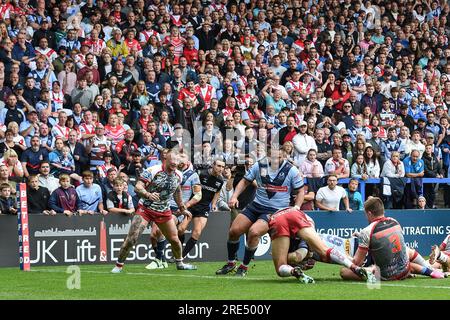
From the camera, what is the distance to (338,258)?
14195mm

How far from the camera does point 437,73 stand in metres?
30.9

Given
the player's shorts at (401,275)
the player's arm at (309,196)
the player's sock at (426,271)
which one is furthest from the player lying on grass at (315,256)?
the player's arm at (309,196)

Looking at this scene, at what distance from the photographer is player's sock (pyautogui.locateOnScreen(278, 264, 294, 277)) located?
47.4ft

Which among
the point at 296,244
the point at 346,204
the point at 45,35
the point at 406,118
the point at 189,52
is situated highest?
the point at 45,35

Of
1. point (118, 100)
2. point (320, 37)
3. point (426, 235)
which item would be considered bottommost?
point (426, 235)

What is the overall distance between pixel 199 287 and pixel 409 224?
1051cm

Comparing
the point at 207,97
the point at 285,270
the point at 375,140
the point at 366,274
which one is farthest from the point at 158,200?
the point at 375,140

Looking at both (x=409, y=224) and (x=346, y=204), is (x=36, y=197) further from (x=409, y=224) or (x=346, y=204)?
(x=409, y=224)

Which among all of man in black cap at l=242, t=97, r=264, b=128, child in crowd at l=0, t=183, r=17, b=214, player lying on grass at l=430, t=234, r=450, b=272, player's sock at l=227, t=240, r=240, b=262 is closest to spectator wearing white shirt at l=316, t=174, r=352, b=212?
man in black cap at l=242, t=97, r=264, b=128

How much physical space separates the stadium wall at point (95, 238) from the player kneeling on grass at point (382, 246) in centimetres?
685

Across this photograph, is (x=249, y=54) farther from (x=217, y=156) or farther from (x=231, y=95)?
(x=217, y=156)

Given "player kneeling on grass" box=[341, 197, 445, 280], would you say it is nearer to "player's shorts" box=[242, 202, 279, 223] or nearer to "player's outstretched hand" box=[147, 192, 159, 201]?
"player's shorts" box=[242, 202, 279, 223]
